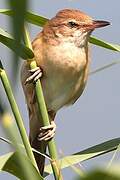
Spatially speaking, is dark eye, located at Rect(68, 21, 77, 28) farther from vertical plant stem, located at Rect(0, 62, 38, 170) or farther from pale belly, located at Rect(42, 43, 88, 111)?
vertical plant stem, located at Rect(0, 62, 38, 170)

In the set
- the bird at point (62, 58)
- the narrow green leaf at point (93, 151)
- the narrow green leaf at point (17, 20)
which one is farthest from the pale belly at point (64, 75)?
the narrow green leaf at point (17, 20)

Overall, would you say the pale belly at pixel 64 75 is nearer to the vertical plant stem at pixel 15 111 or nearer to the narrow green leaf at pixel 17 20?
the vertical plant stem at pixel 15 111

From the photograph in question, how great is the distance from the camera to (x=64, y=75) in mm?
2111

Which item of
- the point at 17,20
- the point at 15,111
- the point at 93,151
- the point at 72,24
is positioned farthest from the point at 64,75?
the point at 17,20

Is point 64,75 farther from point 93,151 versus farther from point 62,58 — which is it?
point 93,151

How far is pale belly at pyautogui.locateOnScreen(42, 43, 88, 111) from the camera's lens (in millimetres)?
2051

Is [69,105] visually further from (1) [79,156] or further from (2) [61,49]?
(1) [79,156]

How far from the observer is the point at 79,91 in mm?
2264

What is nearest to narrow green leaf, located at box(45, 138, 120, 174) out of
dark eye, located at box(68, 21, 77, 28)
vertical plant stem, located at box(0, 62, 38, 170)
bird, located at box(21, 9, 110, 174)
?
vertical plant stem, located at box(0, 62, 38, 170)

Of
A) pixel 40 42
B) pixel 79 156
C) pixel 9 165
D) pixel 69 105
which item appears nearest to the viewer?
pixel 9 165

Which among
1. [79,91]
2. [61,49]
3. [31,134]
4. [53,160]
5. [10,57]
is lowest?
[31,134]

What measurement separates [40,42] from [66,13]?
315 millimetres

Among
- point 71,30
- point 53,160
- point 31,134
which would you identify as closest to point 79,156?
point 53,160

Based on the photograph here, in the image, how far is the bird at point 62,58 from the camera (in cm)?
204
